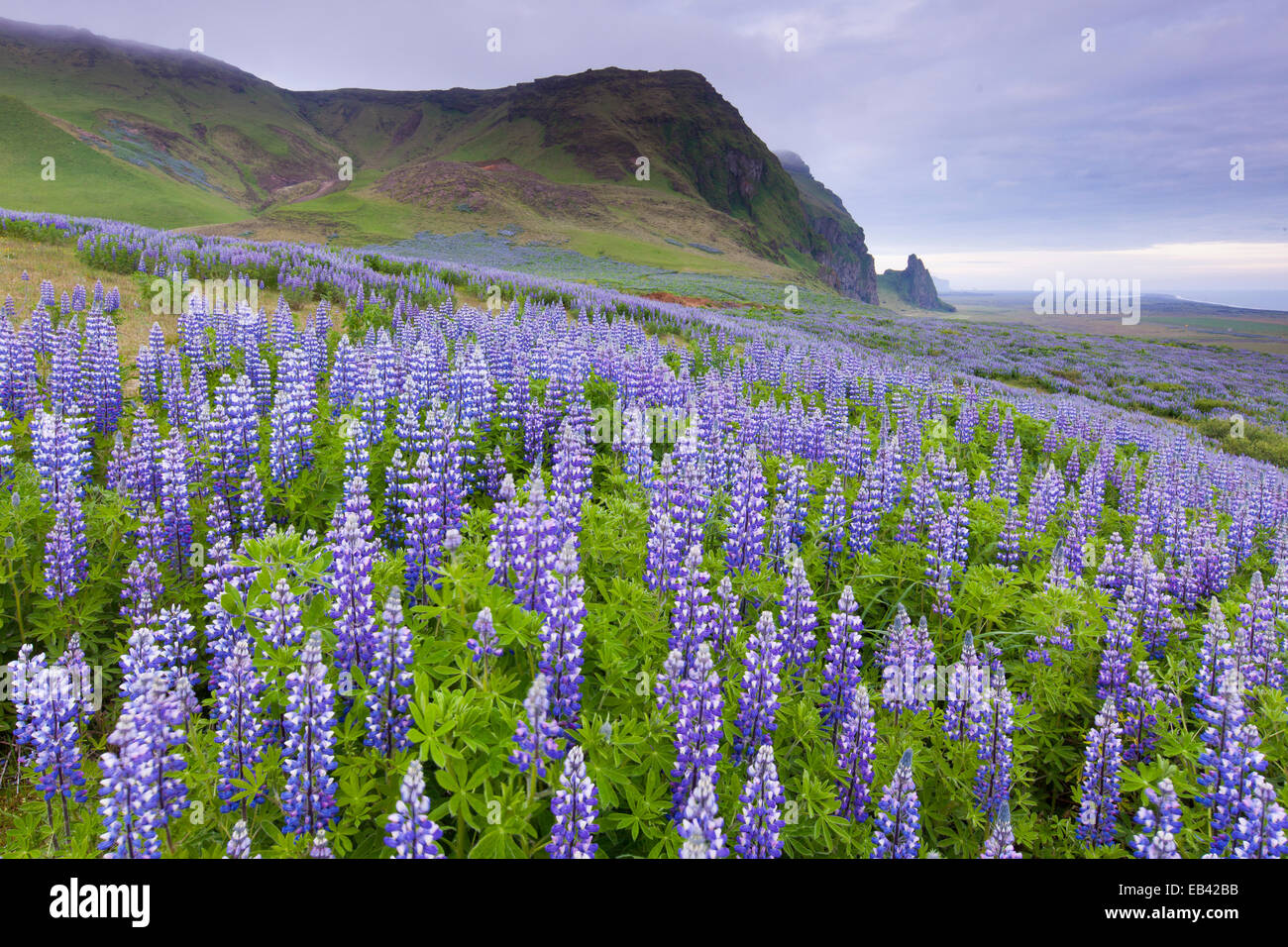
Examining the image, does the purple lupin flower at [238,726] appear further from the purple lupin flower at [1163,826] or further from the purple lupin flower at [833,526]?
the purple lupin flower at [833,526]

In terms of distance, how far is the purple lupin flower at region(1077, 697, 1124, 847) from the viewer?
11.4 ft

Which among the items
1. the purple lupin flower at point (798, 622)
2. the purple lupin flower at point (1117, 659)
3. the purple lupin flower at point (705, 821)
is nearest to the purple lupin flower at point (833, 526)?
the purple lupin flower at point (798, 622)

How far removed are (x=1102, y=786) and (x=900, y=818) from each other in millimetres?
1418

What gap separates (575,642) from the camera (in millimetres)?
3246

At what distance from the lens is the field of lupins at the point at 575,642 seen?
2.88m

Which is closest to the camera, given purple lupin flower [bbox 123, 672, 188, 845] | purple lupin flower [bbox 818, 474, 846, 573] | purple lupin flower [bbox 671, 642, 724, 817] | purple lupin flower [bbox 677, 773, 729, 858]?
purple lupin flower [bbox 677, 773, 729, 858]

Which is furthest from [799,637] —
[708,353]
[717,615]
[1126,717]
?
[708,353]

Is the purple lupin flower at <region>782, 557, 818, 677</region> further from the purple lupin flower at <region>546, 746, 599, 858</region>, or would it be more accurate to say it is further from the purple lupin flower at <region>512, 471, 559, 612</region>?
the purple lupin flower at <region>546, 746, 599, 858</region>

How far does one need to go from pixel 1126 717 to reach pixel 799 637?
232cm

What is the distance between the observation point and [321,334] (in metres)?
11.2

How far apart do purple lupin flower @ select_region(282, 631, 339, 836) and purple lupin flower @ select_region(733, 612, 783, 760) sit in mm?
2050

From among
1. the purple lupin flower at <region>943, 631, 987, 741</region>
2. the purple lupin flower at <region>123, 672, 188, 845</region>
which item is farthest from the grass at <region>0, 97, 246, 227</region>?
the purple lupin flower at <region>943, 631, 987, 741</region>

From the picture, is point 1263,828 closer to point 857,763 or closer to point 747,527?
point 857,763
